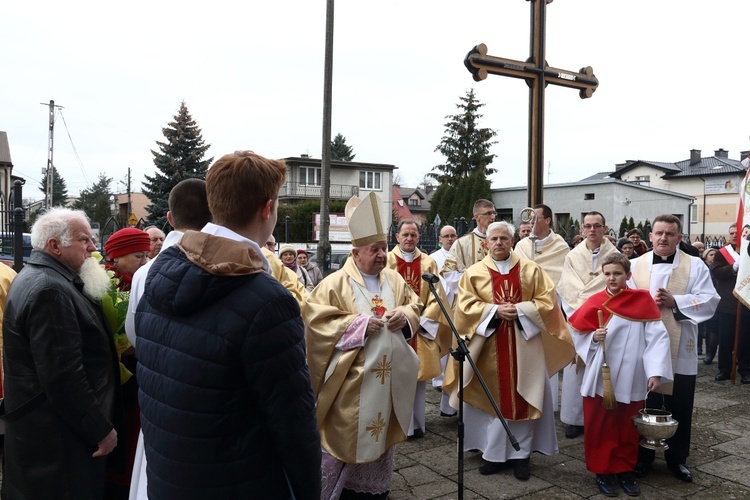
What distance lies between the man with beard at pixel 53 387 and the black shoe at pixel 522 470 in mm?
2938

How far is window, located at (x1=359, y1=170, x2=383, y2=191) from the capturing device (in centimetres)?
4594

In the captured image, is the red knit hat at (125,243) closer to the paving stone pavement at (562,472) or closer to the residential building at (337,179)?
the paving stone pavement at (562,472)

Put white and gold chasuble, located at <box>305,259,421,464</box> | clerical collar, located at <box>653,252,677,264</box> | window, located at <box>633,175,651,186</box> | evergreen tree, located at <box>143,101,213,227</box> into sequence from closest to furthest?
white and gold chasuble, located at <box>305,259,421,464</box>
clerical collar, located at <box>653,252,677,264</box>
evergreen tree, located at <box>143,101,213,227</box>
window, located at <box>633,175,651,186</box>

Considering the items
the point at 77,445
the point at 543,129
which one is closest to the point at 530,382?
the point at 77,445

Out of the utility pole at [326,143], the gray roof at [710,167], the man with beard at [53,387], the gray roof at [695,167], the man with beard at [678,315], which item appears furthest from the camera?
the gray roof at [695,167]

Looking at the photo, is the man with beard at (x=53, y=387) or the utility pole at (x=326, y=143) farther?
the utility pole at (x=326, y=143)

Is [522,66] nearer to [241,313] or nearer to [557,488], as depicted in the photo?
[557,488]

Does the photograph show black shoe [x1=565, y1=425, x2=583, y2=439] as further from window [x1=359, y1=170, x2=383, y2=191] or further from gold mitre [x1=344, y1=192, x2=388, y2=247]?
window [x1=359, y1=170, x2=383, y2=191]

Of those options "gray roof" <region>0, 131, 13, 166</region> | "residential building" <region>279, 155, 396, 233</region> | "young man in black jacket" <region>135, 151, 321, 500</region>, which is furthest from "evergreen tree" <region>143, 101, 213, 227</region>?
"young man in black jacket" <region>135, 151, 321, 500</region>

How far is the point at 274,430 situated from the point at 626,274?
11.3ft

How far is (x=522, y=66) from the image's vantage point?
7.47 meters

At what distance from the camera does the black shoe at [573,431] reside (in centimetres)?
560

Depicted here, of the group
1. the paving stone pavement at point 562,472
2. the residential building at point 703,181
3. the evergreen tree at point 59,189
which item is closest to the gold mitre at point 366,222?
the paving stone pavement at point 562,472

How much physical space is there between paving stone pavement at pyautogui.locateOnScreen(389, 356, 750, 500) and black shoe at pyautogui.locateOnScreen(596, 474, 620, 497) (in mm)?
46
